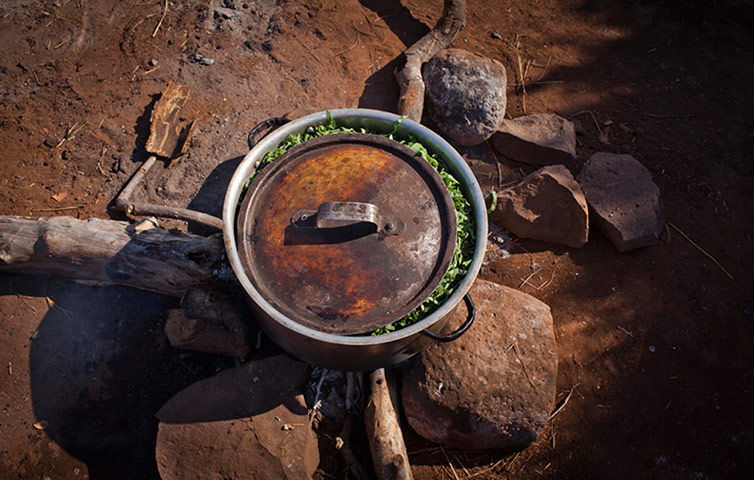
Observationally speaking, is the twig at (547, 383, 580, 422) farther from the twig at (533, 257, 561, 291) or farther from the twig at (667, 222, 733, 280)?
the twig at (667, 222, 733, 280)

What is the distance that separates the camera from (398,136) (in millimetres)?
2725

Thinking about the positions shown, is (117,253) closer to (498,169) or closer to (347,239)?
(347,239)

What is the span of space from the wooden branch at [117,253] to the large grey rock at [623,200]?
9.89 feet

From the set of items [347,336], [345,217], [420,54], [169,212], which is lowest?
[347,336]

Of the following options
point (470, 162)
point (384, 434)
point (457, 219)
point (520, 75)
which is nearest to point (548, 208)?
point (470, 162)

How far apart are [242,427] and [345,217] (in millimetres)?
1618

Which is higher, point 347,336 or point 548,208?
point 347,336

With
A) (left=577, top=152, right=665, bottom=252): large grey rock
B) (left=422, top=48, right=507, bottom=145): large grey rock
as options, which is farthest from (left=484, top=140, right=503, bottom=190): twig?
(left=577, top=152, right=665, bottom=252): large grey rock

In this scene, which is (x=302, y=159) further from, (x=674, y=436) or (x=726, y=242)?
(x=726, y=242)

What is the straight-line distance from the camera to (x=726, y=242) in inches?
144

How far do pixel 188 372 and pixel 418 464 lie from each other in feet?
5.81

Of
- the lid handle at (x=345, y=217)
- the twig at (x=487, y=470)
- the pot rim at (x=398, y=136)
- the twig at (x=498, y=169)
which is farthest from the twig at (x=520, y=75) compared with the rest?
the twig at (x=487, y=470)

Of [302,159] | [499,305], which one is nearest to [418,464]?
[499,305]

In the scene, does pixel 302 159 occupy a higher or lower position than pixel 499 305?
higher
